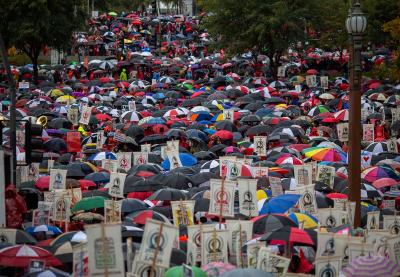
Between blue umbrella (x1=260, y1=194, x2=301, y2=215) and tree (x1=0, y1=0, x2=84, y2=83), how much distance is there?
1270 inches

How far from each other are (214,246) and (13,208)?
510 centimetres

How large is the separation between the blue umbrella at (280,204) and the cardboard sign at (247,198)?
0.38m

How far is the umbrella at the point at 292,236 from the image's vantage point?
1574 cm

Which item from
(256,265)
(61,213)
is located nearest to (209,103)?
(61,213)

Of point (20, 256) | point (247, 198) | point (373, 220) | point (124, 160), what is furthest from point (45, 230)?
point (124, 160)

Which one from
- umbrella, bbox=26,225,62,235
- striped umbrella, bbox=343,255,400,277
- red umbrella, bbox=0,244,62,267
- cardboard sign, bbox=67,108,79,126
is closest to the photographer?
striped umbrella, bbox=343,255,400,277

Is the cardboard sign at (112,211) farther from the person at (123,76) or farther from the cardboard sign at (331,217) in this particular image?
the person at (123,76)

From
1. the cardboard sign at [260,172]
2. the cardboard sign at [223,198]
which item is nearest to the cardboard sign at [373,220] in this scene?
the cardboard sign at [223,198]

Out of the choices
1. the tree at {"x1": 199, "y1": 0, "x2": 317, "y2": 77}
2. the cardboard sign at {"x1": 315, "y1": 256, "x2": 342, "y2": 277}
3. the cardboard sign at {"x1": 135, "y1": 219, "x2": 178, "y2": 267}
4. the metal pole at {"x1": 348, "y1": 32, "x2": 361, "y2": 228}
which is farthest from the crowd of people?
the tree at {"x1": 199, "y1": 0, "x2": 317, "y2": 77}

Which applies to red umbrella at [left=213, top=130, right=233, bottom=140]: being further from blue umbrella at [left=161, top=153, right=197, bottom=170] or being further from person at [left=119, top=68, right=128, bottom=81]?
person at [left=119, top=68, right=128, bottom=81]

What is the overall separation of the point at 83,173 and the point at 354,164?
935cm

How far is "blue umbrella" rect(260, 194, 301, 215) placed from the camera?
18906 mm

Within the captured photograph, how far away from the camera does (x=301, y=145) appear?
93.7 feet

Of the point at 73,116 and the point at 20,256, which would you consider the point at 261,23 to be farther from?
the point at 20,256
